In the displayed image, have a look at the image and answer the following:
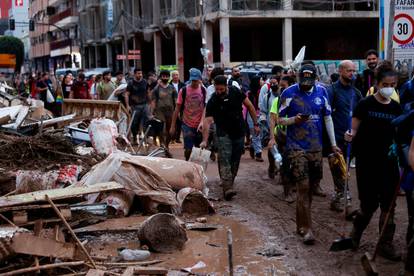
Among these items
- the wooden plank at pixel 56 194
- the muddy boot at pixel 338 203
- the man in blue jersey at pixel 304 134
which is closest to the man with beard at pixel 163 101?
the muddy boot at pixel 338 203

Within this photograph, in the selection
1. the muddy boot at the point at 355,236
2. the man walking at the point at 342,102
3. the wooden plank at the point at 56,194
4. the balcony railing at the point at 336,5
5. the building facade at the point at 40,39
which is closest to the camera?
the muddy boot at the point at 355,236

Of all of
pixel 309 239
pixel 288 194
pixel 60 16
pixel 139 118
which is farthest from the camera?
pixel 60 16

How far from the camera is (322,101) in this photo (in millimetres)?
7094

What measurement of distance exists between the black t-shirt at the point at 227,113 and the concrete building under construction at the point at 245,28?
868 inches

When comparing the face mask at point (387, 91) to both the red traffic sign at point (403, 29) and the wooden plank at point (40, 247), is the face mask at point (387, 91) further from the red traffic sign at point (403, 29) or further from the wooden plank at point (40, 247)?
the red traffic sign at point (403, 29)

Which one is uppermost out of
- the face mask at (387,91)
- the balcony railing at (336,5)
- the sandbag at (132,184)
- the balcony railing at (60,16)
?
the balcony railing at (60,16)

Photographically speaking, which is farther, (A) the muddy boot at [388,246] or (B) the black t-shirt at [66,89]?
(B) the black t-shirt at [66,89]

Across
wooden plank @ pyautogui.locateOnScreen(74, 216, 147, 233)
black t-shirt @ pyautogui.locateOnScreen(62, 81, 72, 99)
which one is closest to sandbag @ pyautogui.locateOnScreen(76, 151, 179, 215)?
wooden plank @ pyautogui.locateOnScreen(74, 216, 147, 233)

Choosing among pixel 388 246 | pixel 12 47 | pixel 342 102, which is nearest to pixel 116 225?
pixel 388 246

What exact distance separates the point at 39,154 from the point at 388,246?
5.29 metres

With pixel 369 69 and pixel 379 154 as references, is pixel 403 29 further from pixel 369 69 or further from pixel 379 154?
pixel 379 154

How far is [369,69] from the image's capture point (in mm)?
10359

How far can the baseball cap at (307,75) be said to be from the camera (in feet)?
22.5

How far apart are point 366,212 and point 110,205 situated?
310 cm
